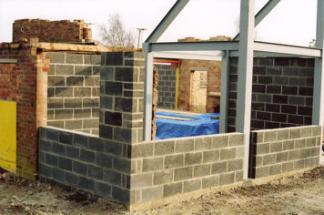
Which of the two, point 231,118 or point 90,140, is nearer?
point 90,140

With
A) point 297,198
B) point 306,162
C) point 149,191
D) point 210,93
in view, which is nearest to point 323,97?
point 306,162

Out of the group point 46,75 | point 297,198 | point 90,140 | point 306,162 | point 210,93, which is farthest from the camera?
point 210,93

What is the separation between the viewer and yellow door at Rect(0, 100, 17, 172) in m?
9.27

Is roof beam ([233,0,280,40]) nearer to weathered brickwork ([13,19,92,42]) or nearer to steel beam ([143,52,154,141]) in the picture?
steel beam ([143,52,154,141])

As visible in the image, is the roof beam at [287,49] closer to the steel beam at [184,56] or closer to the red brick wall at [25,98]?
the steel beam at [184,56]

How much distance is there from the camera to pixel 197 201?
736cm

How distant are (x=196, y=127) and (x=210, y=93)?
9.17 metres

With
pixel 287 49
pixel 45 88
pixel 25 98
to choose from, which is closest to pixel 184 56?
pixel 287 49

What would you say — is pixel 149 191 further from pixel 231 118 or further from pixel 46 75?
pixel 231 118

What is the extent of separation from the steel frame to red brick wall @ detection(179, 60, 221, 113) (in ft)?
40.3

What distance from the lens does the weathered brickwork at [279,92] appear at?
10.1 metres

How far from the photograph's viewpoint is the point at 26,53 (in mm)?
8750

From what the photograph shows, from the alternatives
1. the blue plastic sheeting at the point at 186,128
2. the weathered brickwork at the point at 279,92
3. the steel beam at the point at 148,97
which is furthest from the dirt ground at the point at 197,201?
the blue plastic sheeting at the point at 186,128

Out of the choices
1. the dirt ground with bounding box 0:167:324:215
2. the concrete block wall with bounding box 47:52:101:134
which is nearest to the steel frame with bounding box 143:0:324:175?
the dirt ground with bounding box 0:167:324:215
